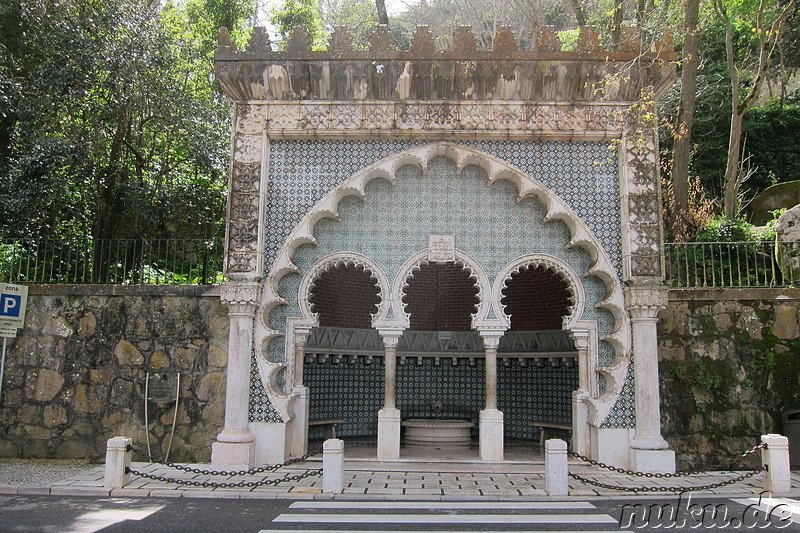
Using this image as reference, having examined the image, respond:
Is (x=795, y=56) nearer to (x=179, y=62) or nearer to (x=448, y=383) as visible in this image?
(x=448, y=383)

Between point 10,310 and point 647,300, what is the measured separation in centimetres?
876

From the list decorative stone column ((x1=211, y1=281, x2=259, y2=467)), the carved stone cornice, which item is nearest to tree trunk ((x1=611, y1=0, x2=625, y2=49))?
the carved stone cornice

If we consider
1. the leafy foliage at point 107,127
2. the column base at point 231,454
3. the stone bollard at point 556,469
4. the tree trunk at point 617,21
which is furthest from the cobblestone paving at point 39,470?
the tree trunk at point 617,21

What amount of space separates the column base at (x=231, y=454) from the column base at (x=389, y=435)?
1779 millimetres

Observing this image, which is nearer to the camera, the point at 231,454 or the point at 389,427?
the point at 231,454

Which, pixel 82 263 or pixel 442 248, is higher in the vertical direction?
pixel 442 248

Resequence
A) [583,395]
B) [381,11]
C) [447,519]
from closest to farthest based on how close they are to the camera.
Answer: [447,519] → [583,395] → [381,11]

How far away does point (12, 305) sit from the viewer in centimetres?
875

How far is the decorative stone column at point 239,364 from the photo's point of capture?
820 centimetres

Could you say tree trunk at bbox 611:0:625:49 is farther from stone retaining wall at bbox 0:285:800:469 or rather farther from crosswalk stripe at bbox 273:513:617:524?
crosswalk stripe at bbox 273:513:617:524

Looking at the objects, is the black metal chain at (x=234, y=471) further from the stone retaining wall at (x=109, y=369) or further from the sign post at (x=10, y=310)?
the sign post at (x=10, y=310)

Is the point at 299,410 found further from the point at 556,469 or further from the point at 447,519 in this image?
the point at 556,469

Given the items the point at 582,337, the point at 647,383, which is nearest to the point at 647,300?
the point at 582,337

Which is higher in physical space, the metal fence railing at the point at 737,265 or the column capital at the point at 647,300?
the metal fence railing at the point at 737,265
